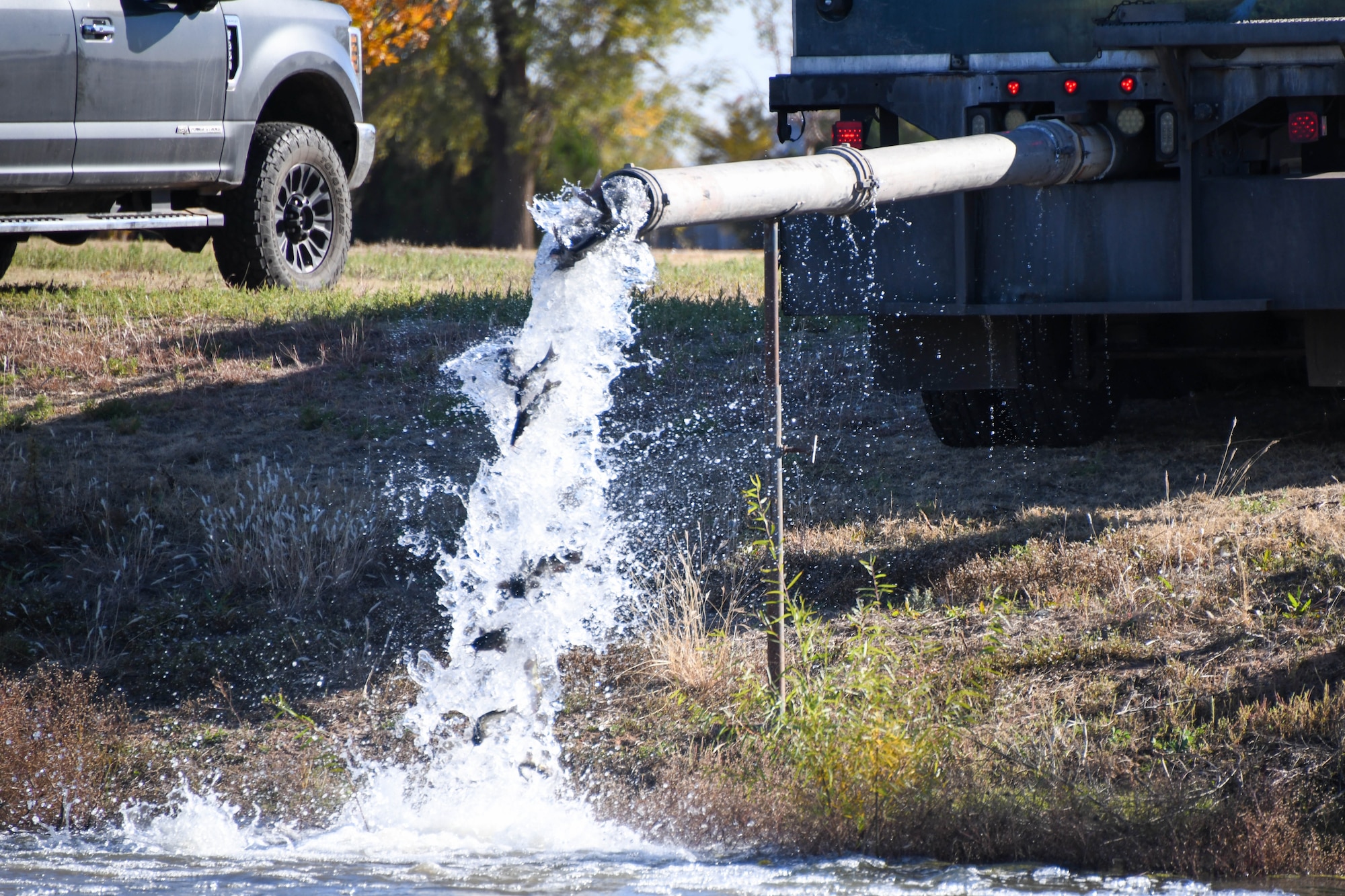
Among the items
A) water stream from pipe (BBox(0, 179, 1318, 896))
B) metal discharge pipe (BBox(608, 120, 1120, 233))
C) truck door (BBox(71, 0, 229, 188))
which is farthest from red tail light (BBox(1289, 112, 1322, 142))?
truck door (BBox(71, 0, 229, 188))

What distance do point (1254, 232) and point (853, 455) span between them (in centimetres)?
223

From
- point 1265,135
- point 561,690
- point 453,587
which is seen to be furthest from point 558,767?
point 1265,135

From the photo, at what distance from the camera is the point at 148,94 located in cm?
908

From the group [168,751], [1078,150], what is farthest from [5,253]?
[1078,150]

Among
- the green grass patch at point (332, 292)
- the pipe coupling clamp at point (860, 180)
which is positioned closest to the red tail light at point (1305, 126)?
the pipe coupling clamp at point (860, 180)

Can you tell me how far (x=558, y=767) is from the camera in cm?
466

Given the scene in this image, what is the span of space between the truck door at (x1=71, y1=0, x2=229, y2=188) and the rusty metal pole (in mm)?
5833

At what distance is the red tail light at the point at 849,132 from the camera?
6.53 m

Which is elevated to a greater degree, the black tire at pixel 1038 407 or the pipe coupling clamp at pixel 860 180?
the pipe coupling clamp at pixel 860 180

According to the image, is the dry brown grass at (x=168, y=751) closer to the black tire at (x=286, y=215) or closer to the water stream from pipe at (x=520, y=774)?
the water stream from pipe at (x=520, y=774)

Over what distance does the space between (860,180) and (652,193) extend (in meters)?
0.81

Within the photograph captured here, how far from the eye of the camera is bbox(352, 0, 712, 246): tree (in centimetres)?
Result: 2472

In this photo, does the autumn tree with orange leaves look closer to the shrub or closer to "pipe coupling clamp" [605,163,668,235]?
the shrub

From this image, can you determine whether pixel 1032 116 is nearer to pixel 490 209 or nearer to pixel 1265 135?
pixel 1265 135
